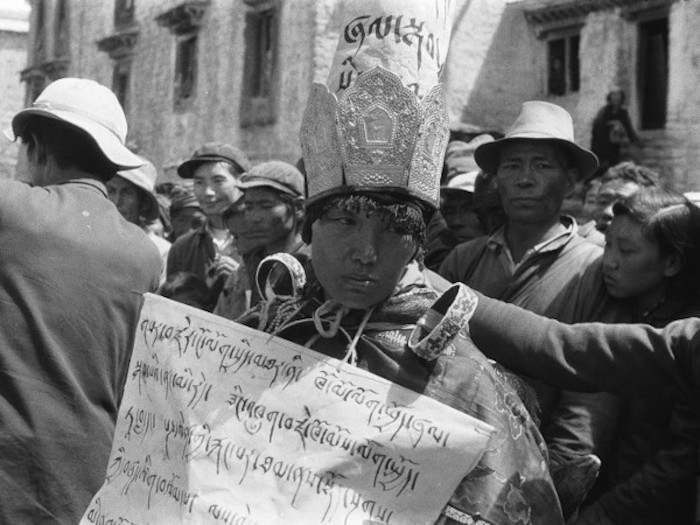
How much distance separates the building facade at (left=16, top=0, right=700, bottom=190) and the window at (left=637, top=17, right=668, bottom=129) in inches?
0.6

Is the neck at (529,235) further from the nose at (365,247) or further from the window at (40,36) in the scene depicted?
the window at (40,36)

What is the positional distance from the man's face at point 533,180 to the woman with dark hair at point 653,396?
321 mm

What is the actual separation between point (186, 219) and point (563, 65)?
11.1m

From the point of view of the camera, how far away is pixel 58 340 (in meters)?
Answer: 3.24

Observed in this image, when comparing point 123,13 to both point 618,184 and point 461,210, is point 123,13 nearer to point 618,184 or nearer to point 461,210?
point 461,210

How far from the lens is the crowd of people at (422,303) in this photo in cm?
236

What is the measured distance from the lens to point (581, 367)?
8.39 ft

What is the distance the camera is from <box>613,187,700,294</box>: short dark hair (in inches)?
144

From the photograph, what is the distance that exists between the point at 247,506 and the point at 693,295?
1.97m

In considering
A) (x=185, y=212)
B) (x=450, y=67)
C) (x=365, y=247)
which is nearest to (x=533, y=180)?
(x=365, y=247)

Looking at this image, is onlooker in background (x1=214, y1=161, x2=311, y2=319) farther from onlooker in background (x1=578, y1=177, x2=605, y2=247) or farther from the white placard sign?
the white placard sign

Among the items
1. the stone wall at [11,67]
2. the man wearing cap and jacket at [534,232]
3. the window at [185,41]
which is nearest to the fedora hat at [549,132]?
the man wearing cap and jacket at [534,232]

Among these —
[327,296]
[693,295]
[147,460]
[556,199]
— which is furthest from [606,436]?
[147,460]

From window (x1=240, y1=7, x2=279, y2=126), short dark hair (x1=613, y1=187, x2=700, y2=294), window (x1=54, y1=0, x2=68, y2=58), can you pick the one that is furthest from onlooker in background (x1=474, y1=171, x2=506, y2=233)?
window (x1=54, y1=0, x2=68, y2=58)
